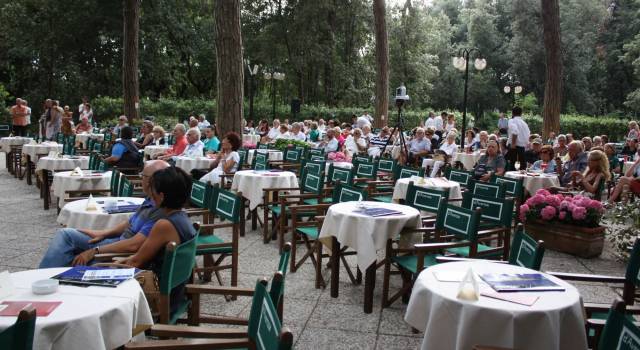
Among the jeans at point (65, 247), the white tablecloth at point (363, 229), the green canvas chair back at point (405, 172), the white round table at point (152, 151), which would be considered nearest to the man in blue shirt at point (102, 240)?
A: the jeans at point (65, 247)

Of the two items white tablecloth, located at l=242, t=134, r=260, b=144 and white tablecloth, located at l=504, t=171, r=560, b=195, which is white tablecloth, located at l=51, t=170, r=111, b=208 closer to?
white tablecloth, located at l=504, t=171, r=560, b=195

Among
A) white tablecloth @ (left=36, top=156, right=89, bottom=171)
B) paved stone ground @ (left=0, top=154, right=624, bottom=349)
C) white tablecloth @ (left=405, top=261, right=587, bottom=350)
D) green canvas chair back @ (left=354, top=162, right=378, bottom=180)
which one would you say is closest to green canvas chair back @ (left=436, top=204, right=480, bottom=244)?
paved stone ground @ (left=0, top=154, right=624, bottom=349)

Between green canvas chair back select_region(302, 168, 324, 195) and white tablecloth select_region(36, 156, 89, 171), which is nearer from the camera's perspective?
green canvas chair back select_region(302, 168, 324, 195)

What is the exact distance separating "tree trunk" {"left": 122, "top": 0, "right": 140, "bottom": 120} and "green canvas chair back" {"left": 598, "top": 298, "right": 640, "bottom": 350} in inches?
734

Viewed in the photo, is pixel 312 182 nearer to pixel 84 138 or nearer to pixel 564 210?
pixel 564 210

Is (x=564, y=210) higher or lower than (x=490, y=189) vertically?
lower

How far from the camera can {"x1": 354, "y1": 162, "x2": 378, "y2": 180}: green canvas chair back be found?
356 inches

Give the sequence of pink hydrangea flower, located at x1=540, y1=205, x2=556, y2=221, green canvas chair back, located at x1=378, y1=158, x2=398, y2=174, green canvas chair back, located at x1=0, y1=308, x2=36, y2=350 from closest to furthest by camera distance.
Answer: green canvas chair back, located at x1=0, y1=308, x2=36, y2=350
pink hydrangea flower, located at x1=540, y1=205, x2=556, y2=221
green canvas chair back, located at x1=378, y1=158, x2=398, y2=174

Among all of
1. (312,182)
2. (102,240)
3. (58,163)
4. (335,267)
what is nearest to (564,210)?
(312,182)

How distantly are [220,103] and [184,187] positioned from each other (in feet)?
26.2

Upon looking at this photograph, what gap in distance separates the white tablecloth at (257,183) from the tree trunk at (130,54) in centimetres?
1224

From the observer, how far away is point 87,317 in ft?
7.96

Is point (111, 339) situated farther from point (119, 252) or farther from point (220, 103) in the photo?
point (220, 103)

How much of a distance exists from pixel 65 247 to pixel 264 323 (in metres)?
2.63
